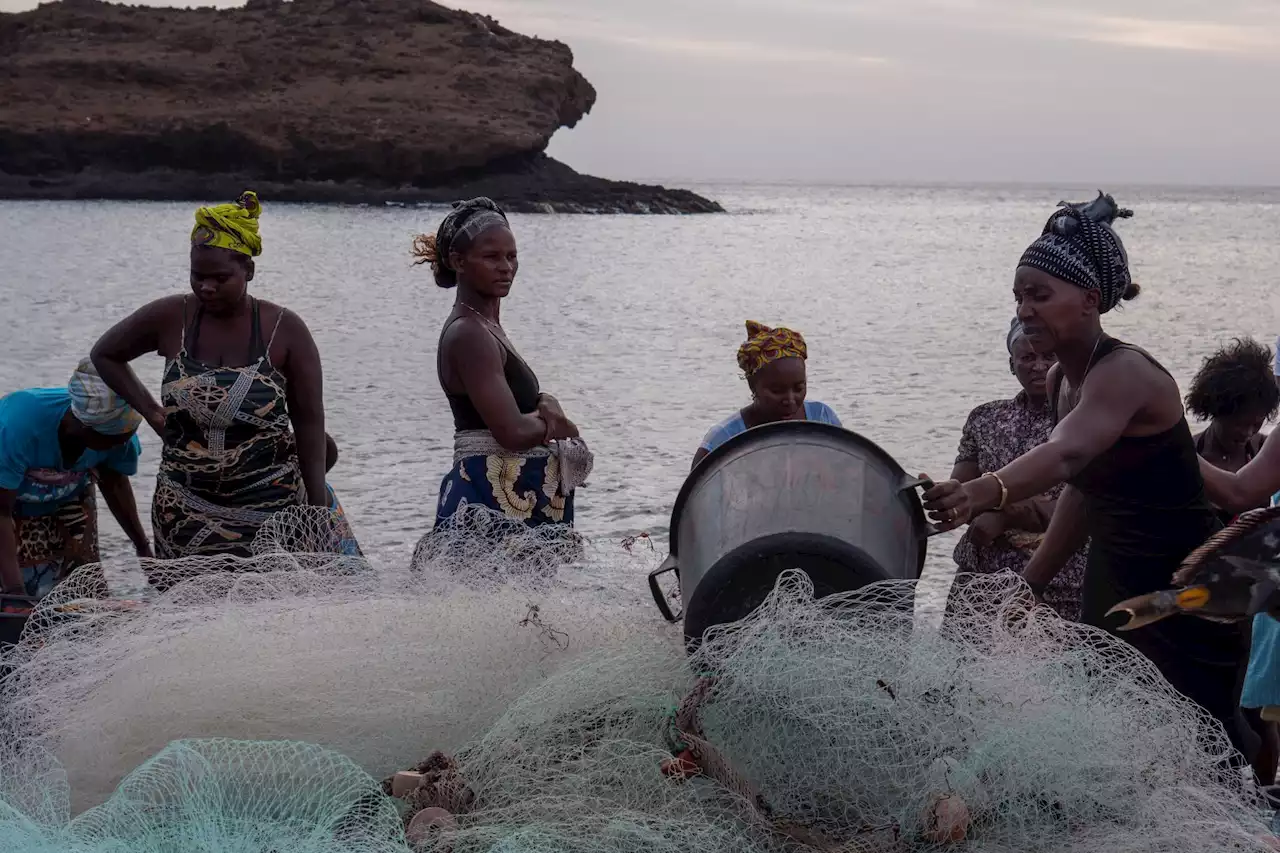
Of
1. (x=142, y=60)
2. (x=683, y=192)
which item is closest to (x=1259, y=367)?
(x=683, y=192)

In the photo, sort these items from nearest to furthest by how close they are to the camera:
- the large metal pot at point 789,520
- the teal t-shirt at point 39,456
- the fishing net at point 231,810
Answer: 1. the fishing net at point 231,810
2. the large metal pot at point 789,520
3. the teal t-shirt at point 39,456

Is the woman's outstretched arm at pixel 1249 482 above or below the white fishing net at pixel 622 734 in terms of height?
above

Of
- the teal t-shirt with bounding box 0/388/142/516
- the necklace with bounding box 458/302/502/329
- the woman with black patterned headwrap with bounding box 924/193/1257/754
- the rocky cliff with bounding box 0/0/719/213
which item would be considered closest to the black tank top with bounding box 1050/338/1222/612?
the woman with black patterned headwrap with bounding box 924/193/1257/754

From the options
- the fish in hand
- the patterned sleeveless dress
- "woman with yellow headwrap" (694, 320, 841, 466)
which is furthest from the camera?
"woman with yellow headwrap" (694, 320, 841, 466)

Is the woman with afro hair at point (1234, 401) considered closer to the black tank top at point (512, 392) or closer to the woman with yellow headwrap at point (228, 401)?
the black tank top at point (512, 392)

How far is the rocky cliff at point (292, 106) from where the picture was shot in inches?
2761

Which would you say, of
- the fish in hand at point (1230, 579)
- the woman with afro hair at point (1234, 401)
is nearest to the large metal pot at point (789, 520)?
the fish in hand at point (1230, 579)

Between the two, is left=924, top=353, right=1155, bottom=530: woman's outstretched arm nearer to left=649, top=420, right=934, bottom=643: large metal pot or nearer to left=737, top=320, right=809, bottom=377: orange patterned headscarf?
left=649, top=420, right=934, bottom=643: large metal pot

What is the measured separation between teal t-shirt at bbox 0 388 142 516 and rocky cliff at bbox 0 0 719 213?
210 ft

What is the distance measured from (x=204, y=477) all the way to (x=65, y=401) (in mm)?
875

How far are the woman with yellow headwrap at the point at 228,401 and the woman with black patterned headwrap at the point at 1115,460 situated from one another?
192 cm

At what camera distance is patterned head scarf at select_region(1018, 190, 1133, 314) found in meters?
2.70

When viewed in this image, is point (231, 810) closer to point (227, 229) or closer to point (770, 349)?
point (227, 229)

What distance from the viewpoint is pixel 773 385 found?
3787 millimetres
